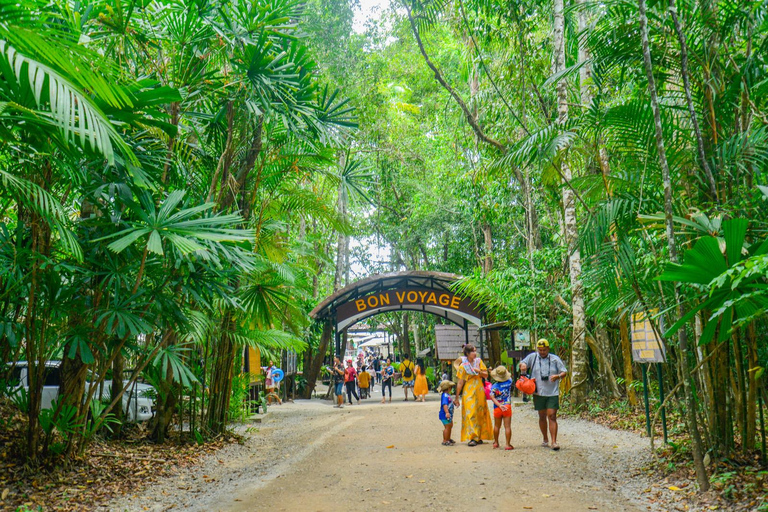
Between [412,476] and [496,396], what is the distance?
2046 millimetres

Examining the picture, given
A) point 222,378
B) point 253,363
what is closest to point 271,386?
point 253,363

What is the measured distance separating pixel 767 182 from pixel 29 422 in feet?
23.6

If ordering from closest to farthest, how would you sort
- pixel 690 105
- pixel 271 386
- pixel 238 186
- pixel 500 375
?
pixel 690 105 → pixel 500 375 → pixel 238 186 → pixel 271 386

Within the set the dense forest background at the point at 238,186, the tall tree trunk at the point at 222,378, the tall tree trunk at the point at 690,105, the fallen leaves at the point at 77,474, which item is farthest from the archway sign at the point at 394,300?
the tall tree trunk at the point at 690,105

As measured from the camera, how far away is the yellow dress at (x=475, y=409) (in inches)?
356

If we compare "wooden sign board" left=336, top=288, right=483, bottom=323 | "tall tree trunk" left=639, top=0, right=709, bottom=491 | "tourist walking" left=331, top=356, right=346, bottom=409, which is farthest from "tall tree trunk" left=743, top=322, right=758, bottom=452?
"wooden sign board" left=336, top=288, right=483, bottom=323

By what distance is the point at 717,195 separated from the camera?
6020mm

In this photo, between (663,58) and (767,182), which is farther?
(663,58)

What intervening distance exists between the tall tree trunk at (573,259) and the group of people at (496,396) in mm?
3595

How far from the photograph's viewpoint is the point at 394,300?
21391 millimetres

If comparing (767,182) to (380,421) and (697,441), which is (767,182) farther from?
(380,421)

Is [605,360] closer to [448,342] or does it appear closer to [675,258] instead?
[675,258]

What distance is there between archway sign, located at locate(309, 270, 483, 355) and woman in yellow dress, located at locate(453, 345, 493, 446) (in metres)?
11.3

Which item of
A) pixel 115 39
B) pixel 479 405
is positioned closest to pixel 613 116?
pixel 479 405
